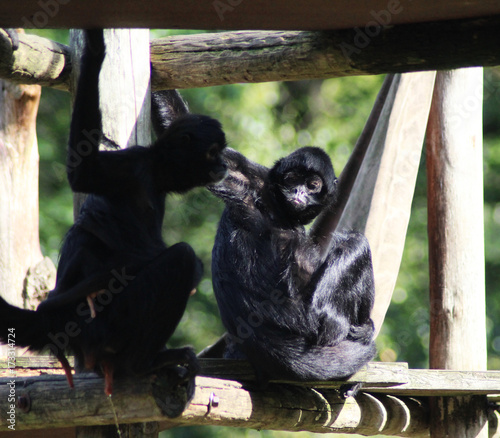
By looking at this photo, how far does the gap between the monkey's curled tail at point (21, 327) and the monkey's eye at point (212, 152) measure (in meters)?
1.47

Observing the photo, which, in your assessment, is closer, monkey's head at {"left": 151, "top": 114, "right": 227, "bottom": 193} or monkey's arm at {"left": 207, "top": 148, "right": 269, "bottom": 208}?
monkey's head at {"left": 151, "top": 114, "right": 227, "bottom": 193}

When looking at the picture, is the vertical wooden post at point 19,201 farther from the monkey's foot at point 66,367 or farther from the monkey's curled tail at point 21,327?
the monkey's curled tail at point 21,327

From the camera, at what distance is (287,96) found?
64.0ft

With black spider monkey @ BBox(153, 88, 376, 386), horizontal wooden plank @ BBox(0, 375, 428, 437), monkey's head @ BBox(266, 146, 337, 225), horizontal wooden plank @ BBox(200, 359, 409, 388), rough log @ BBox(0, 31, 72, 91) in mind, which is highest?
rough log @ BBox(0, 31, 72, 91)

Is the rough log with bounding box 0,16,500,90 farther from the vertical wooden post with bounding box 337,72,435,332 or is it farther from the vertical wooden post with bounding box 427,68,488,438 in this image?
the vertical wooden post with bounding box 427,68,488,438

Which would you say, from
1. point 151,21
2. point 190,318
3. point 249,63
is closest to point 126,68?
point 249,63

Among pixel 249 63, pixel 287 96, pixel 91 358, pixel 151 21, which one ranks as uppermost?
pixel 287 96

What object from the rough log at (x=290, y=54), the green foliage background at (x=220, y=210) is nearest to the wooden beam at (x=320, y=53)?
the rough log at (x=290, y=54)

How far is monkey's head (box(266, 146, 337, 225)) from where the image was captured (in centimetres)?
605

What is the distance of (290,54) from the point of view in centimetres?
534

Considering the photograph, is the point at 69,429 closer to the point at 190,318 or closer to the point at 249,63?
the point at 249,63

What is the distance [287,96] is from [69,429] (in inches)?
580

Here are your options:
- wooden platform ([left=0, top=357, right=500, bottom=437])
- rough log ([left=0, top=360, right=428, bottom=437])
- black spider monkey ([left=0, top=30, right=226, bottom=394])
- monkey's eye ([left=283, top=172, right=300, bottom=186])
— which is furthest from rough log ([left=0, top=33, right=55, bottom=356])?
black spider monkey ([left=0, top=30, right=226, bottom=394])

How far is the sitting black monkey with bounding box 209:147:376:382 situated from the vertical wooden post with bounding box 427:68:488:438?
1.19m
